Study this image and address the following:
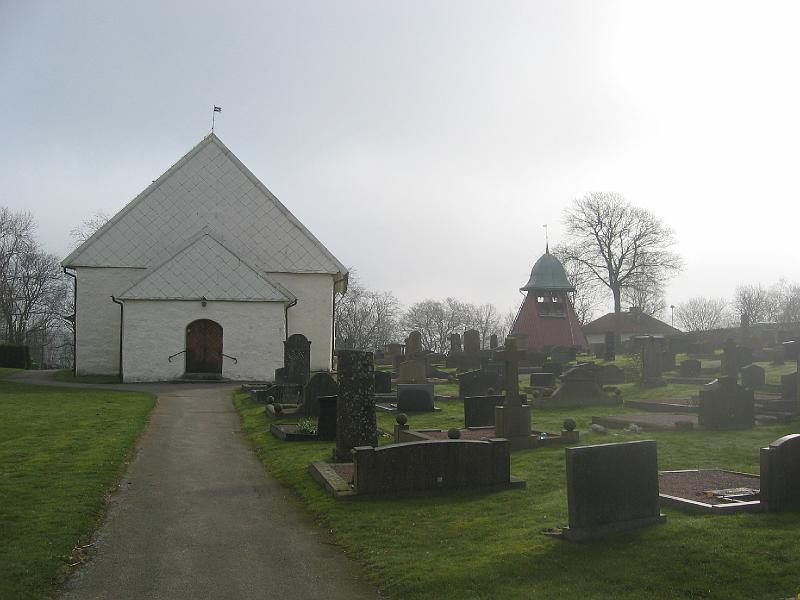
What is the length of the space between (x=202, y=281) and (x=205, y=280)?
0.42 feet

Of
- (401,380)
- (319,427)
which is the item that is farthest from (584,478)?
(401,380)

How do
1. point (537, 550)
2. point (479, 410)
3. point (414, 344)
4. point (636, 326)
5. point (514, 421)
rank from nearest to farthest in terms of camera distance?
point (537, 550) → point (514, 421) → point (479, 410) → point (414, 344) → point (636, 326)

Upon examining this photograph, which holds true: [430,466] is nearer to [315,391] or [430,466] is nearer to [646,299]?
[315,391]

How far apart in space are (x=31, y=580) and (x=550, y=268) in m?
54.7

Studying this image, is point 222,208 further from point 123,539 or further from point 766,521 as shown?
point 766,521

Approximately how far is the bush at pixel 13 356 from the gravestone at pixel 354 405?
37.2 meters

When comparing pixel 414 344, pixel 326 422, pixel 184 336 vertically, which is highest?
pixel 184 336

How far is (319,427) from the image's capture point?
49.4ft

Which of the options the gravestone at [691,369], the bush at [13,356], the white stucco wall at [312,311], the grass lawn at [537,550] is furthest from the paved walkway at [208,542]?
the bush at [13,356]

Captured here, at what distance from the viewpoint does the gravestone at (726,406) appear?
16.0 meters

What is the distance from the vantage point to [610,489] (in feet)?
25.0

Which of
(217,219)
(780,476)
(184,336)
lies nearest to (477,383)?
(184,336)

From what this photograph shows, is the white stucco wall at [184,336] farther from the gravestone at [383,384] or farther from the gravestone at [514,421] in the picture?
the gravestone at [514,421]

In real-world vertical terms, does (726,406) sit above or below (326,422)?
above
